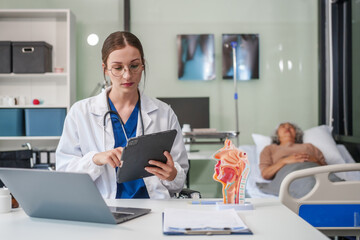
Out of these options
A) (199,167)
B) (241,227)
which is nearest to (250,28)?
(199,167)

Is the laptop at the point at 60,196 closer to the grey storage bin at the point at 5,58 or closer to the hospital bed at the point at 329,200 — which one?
the hospital bed at the point at 329,200

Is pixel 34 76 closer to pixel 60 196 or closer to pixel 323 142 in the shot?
pixel 323 142

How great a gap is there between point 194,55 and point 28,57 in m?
1.45

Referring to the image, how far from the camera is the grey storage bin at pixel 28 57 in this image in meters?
3.90

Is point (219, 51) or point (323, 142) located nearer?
point (323, 142)

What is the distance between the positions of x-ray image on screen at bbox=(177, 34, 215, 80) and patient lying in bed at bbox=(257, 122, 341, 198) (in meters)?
1.04

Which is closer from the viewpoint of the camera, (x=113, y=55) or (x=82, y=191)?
(x=82, y=191)

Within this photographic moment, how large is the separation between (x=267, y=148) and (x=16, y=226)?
7.95ft

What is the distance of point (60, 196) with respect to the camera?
113 centimetres

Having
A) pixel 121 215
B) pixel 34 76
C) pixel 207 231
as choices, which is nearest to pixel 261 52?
pixel 34 76

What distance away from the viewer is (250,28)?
423cm

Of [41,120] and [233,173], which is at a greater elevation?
[41,120]

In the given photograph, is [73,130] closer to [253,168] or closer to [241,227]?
[241,227]

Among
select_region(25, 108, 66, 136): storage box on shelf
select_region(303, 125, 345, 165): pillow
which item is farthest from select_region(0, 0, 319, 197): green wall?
select_region(303, 125, 345, 165): pillow
